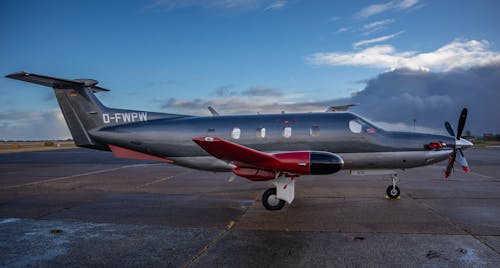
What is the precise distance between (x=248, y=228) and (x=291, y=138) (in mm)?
3603

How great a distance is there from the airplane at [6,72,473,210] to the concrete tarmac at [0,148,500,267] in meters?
1.07

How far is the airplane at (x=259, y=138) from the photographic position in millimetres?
9789

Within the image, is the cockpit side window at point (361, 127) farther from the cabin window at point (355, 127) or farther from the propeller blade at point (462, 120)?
the propeller blade at point (462, 120)

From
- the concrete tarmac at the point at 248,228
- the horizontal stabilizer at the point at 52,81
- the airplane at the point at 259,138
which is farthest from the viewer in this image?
the horizontal stabilizer at the point at 52,81

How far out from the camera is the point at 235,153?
8086mm

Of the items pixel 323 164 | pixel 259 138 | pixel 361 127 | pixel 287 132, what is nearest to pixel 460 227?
pixel 323 164

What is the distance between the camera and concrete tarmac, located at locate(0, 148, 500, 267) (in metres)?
5.48

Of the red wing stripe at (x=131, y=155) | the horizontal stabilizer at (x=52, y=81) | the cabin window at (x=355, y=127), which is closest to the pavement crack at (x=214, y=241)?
the red wing stripe at (x=131, y=155)

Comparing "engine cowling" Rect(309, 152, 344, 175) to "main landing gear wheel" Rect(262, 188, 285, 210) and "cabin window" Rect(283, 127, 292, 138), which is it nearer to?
"main landing gear wheel" Rect(262, 188, 285, 210)

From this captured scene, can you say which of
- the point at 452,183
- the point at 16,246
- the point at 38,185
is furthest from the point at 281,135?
the point at 38,185

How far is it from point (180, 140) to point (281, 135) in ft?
10.4

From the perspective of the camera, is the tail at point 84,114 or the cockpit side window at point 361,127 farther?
the tail at point 84,114

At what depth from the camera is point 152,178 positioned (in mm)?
16906

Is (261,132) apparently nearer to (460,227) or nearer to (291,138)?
(291,138)
